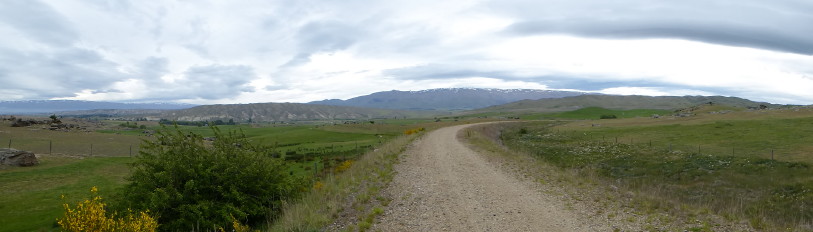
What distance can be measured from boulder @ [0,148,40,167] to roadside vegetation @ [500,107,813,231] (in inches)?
1666

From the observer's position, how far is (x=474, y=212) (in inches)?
521

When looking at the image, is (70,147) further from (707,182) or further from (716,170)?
(716,170)

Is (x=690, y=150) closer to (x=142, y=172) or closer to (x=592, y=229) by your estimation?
(x=592, y=229)

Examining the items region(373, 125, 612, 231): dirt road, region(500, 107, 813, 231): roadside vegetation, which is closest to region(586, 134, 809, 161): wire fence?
region(500, 107, 813, 231): roadside vegetation

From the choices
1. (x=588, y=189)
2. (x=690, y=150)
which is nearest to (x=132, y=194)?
(x=588, y=189)

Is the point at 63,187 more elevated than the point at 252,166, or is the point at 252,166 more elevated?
the point at 252,166

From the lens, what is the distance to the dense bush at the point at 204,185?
15.6 metres

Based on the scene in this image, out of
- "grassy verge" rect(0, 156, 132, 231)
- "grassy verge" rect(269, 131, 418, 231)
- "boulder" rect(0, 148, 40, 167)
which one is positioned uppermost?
"grassy verge" rect(269, 131, 418, 231)

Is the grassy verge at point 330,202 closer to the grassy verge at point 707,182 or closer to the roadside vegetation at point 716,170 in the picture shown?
the roadside vegetation at point 716,170

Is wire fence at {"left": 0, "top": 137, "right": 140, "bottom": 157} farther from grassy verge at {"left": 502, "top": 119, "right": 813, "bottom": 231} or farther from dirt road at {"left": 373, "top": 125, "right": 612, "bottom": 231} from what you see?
grassy verge at {"left": 502, "top": 119, "right": 813, "bottom": 231}

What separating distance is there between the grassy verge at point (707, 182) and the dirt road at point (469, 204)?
10.5 ft

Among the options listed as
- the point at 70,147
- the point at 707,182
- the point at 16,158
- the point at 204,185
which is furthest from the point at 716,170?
the point at 70,147

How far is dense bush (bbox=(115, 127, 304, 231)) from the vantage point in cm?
1560

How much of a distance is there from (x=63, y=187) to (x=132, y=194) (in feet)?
67.2
